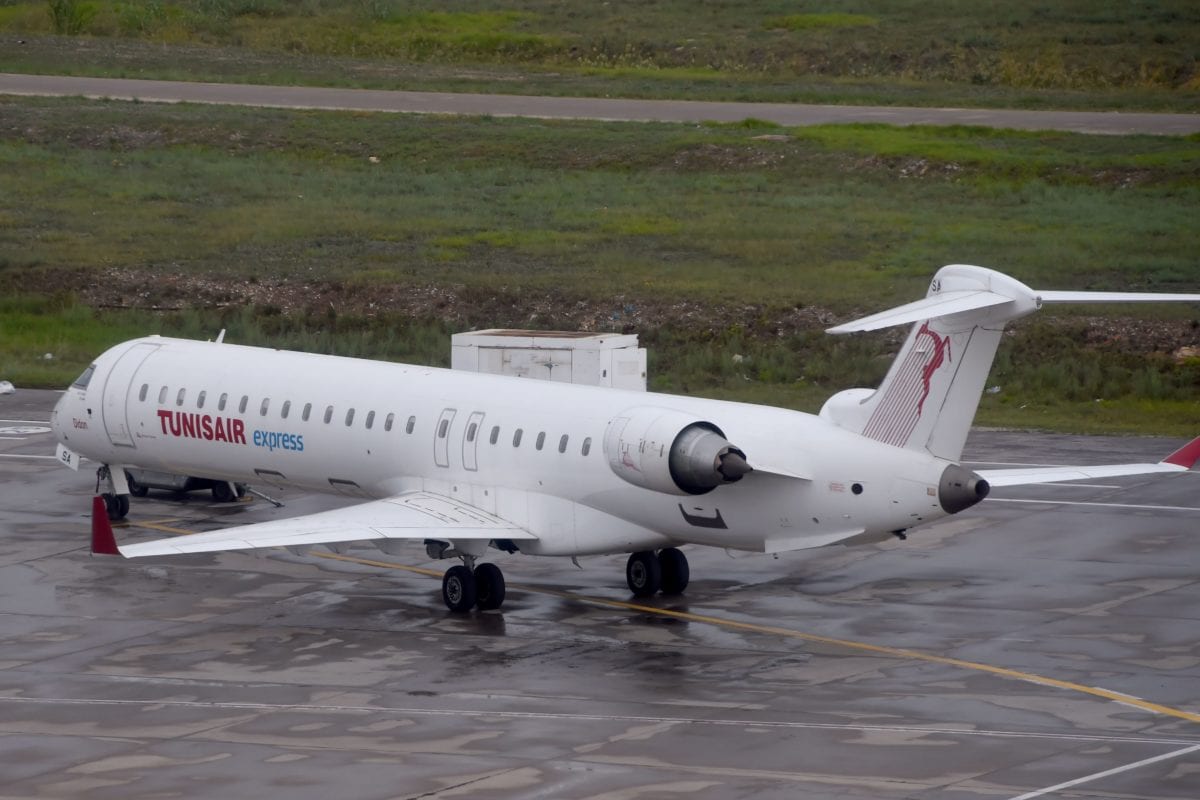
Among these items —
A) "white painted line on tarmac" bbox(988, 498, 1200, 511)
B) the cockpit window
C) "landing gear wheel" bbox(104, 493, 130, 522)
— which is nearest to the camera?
the cockpit window

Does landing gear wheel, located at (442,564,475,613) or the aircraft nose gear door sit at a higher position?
the aircraft nose gear door

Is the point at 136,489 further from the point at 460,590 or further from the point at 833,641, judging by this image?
the point at 833,641

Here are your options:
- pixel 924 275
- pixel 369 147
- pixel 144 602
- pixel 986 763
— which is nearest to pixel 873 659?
pixel 986 763

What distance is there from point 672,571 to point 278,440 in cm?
671

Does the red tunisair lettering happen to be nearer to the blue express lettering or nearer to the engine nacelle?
the blue express lettering

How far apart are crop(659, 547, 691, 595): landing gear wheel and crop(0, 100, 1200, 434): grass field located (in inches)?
677

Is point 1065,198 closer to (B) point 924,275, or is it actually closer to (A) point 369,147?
(B) point 924,275

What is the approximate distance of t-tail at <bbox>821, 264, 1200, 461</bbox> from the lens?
2297 cm

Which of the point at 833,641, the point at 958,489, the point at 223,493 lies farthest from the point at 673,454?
the point at 223,493

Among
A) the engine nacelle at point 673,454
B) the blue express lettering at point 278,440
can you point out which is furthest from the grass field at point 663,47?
the engine nacelle at point 673,454

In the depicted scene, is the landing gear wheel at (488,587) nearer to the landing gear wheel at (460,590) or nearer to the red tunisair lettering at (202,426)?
the landing gear wheel at (460,590)

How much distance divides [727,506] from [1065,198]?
38659 millimetres

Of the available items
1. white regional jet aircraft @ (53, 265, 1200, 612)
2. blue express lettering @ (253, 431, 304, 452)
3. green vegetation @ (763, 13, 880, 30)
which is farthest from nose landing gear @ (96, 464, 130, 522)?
green vegetation @ (763, 13, 880, 30)

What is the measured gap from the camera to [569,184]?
6500 cm
